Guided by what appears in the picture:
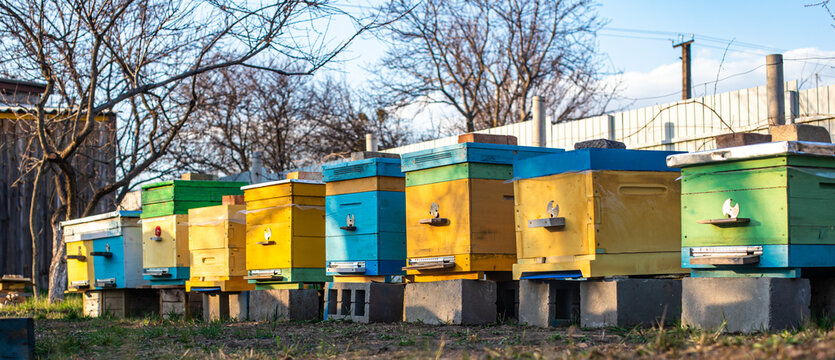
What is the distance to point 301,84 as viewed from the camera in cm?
2766

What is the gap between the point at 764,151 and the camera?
5.99 metres

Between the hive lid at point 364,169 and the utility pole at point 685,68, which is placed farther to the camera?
the utility pole at point 685,68

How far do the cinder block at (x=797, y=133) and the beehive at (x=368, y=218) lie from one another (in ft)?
13.3

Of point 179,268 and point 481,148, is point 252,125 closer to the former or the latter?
point 179,268

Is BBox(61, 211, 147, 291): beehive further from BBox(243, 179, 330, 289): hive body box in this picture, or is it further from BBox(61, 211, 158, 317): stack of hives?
BBox(243, 179, 330, 289): hive body box

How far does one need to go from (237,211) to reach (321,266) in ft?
4.51

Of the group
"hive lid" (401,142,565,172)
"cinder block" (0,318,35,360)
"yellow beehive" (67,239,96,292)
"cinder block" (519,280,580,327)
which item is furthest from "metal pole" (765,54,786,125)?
"yellow beehive" (67,239,96,292)

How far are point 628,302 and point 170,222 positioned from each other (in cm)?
708

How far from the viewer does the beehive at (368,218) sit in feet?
30.7

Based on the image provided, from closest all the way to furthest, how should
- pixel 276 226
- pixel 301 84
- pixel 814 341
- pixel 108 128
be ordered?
pixel 814 341 < pixel 276 226 < pixel 108 128 < pixel 301 84

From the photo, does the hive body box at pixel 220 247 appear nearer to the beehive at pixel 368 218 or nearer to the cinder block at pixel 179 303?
the cinder block at pixel 179 303

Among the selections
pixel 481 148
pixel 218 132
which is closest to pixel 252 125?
pixel 218 132

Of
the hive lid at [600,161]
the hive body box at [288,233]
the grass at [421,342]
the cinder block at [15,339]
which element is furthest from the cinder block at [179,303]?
the hive lid at [600,161]

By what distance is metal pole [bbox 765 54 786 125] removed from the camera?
34.1 feet
